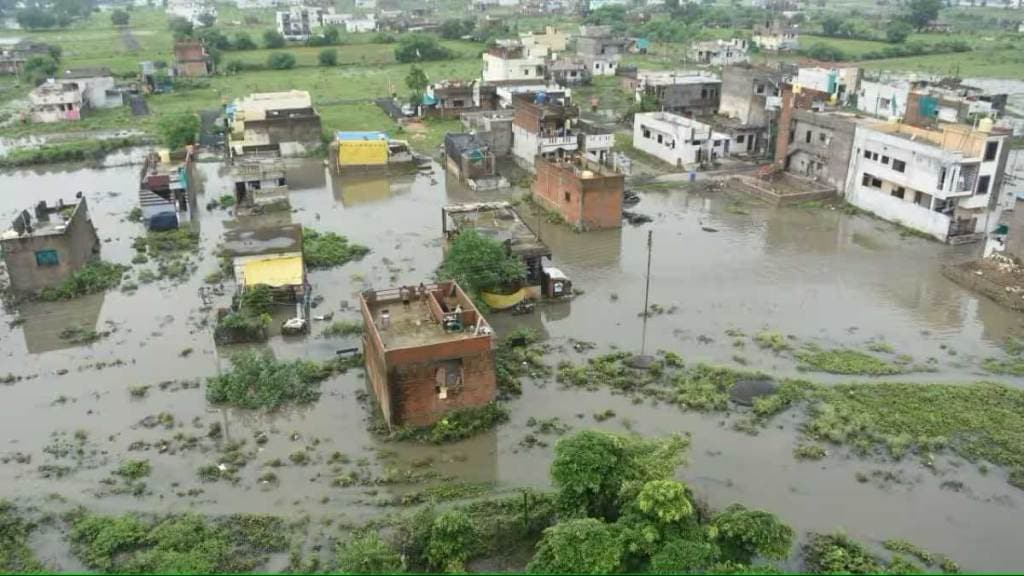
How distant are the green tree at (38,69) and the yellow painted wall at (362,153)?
41.4 metres

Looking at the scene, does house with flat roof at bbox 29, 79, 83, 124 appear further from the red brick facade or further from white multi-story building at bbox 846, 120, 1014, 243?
white multi-story building at bbox 846, 120, 1014, 243

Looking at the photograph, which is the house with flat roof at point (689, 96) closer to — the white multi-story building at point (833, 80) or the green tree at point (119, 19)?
the white multi-story building at point (833, 80)

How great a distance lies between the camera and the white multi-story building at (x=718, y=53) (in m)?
78.9

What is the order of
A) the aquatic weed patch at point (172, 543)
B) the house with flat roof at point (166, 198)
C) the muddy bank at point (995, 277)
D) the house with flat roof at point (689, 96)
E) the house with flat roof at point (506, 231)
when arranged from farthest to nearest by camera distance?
the house with flat roof at point (689, 96) → the house with flat roof at point (166, 198) → the house with flat roof at point (506, 231) → the muddy bank at point (995, 277) → the aquatic weed patch at point (172, 543)

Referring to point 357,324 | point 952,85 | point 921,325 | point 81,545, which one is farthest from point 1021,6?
point 81,545

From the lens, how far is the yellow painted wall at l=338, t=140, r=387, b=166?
40.4 meters

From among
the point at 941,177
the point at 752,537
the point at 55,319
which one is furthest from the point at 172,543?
the point at 941,177

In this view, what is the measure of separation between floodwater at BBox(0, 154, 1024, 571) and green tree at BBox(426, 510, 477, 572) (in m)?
2.26

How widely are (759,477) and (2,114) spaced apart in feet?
196

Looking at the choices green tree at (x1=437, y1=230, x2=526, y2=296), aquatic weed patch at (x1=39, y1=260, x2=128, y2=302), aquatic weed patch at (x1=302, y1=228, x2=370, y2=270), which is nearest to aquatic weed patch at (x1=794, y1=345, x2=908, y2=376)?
green tree at (x1=437, y1=230, x2=526, y2=296)

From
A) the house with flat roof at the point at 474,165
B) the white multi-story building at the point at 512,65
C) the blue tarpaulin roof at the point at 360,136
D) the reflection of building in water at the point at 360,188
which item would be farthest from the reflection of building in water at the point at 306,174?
the white multi-story building at the point at 512,65

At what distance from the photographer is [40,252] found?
25156 mm

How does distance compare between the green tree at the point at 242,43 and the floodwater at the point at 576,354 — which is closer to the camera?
the floodwater at the point at 576,354

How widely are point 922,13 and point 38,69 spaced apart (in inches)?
4075
